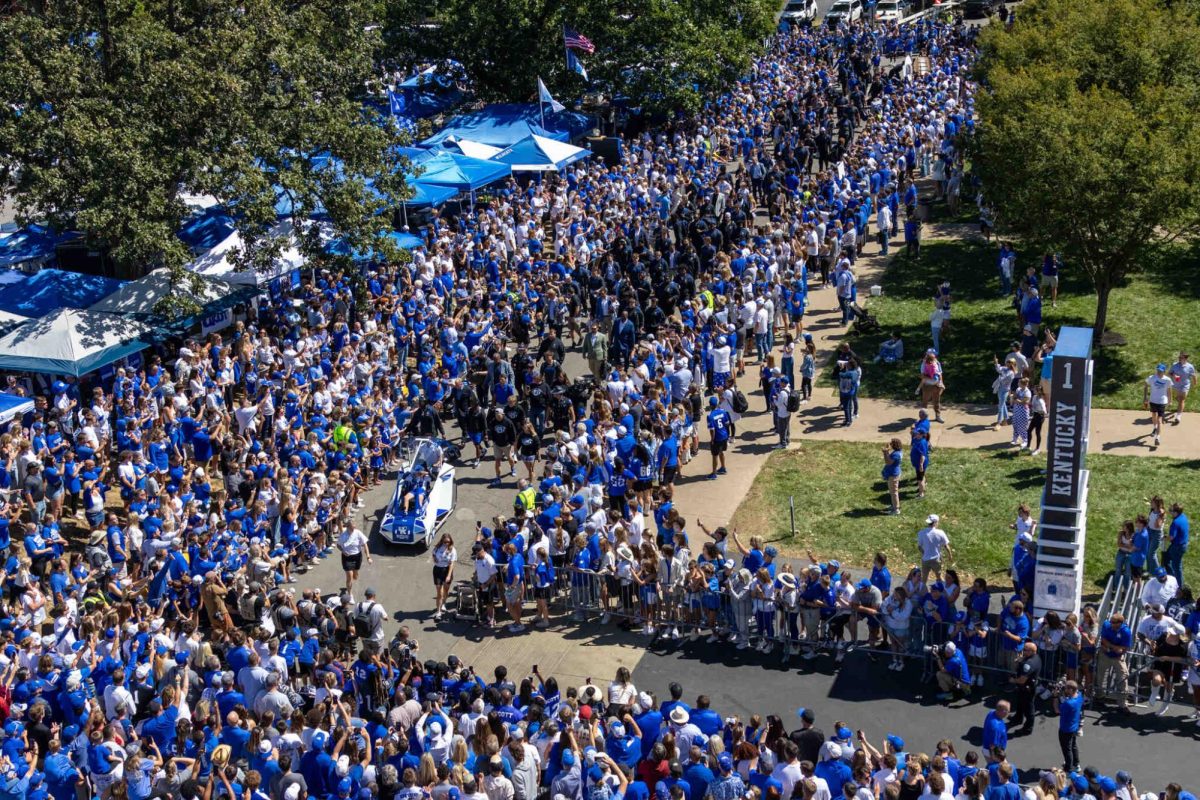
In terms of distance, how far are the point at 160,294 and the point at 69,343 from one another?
9.64 ft

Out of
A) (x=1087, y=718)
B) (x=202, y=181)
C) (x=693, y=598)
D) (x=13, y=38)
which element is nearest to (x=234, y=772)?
(x=693, y=598)

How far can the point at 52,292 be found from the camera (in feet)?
86.9

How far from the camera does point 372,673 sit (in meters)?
16.2

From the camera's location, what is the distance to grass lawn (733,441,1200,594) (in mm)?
19891

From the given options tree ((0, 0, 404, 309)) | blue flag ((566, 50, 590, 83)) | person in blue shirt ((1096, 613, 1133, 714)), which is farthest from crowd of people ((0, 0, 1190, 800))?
blue flag ((566, 50, 590, 83))

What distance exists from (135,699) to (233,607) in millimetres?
2698

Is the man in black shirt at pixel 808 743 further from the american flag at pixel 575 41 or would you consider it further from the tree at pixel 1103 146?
the american flag at pixel 575 41

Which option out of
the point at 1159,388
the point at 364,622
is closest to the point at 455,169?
the point at 1159,388

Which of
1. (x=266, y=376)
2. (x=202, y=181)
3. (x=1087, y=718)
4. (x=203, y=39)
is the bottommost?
(x=1087, y=718)

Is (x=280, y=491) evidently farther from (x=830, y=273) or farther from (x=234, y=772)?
(x=830, y=273)

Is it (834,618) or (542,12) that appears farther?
(542,12)

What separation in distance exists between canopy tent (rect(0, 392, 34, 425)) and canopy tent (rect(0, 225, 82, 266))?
7.72 metres

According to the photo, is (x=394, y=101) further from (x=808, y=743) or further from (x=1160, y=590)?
(x=808, y=743)

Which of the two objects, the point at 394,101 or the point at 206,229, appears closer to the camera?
the point at 206,229
